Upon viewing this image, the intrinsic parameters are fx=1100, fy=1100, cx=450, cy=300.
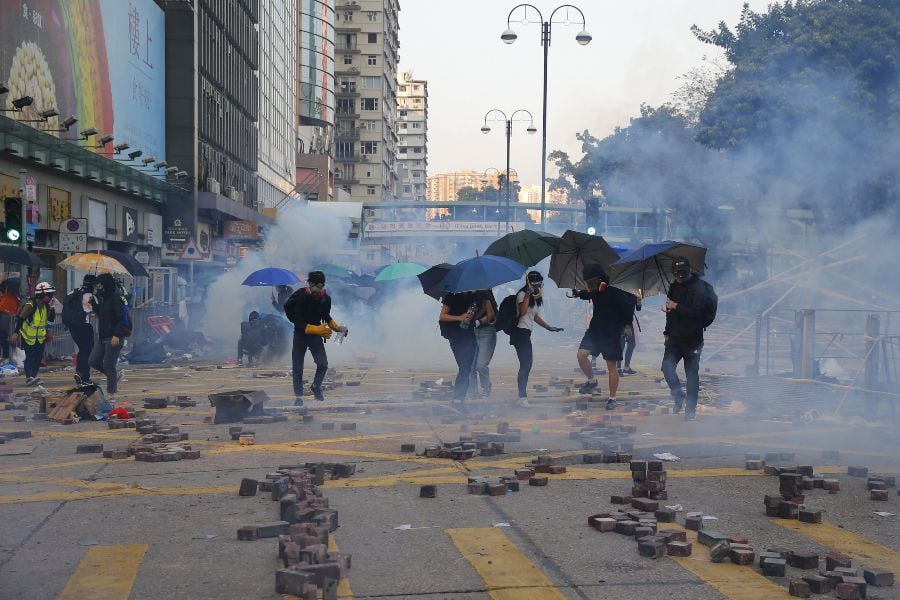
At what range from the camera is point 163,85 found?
4034 cm

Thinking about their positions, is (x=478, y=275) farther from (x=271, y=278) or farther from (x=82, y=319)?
(x=271, y=278)

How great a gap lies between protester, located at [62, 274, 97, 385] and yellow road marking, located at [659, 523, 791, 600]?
1020 centimetres

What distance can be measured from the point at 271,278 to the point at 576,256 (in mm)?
7450

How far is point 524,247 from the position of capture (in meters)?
14.1

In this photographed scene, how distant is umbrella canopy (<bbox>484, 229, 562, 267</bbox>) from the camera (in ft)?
46.0

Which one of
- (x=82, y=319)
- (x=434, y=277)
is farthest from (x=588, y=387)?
(x=82, y=319)

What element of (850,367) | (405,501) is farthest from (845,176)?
(405,501)

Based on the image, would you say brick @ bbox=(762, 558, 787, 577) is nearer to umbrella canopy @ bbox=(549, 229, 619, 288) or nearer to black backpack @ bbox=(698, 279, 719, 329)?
black backpack @ bbox=(698, 279, 719, 329)

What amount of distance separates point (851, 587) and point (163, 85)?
3878 cm

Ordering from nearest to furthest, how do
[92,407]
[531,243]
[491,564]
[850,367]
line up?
[491,564] < [92,407] < [531,243] < [850,367]

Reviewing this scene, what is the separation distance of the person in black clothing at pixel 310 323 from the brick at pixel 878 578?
847 centimetres

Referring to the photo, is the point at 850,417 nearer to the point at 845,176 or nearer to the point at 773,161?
the point at 845,176

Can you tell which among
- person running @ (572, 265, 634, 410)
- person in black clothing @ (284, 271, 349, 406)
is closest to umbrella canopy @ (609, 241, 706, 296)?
person running @ (572, 265, 634, 410)

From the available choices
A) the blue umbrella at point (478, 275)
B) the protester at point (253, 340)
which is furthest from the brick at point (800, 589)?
the protester at point (253, 340)
